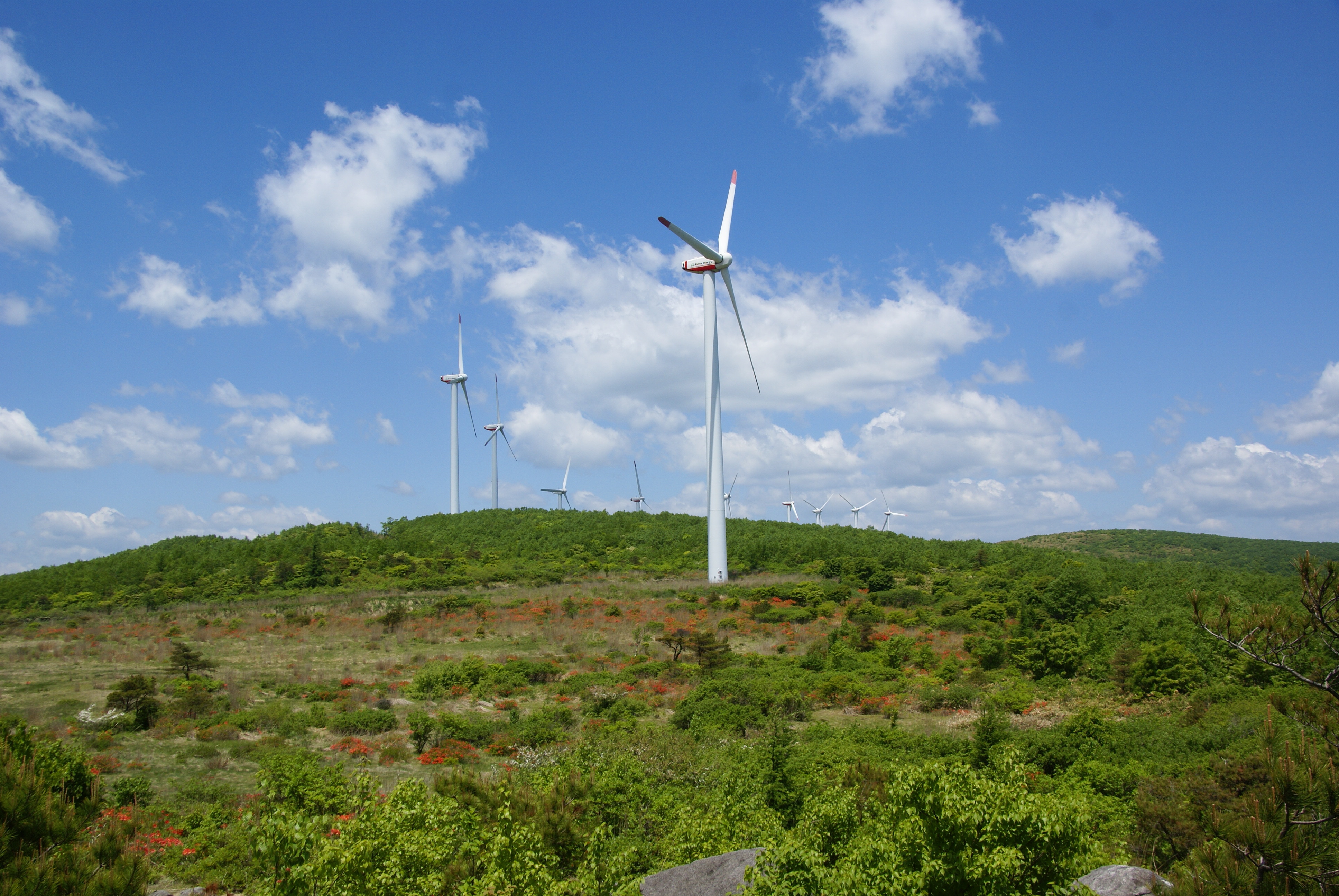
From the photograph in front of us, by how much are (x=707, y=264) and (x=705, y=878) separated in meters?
48.2

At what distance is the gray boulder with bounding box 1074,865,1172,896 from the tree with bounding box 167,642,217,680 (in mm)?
30461

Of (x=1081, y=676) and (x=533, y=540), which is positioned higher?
(x=533, y=540)

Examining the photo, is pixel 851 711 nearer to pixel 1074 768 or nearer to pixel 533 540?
pixel 1074 768

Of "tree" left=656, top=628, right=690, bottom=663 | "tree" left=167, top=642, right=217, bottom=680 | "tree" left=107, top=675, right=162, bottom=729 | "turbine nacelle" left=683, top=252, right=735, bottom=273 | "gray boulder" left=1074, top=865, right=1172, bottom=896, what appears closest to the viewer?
"gray boulder" left=1074, top=865, right=1172, bottom=896

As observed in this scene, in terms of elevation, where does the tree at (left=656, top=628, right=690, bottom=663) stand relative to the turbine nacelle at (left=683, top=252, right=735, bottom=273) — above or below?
below

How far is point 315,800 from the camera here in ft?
49.4

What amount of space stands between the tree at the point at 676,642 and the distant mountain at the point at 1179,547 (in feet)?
268

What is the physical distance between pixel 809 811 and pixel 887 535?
81.1 metres

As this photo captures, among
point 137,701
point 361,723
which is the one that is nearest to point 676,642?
point 361,723

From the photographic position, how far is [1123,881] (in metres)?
10.2

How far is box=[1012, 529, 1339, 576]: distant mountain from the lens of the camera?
11044 centimetres

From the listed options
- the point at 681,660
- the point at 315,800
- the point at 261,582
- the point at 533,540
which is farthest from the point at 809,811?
the point at 533,540

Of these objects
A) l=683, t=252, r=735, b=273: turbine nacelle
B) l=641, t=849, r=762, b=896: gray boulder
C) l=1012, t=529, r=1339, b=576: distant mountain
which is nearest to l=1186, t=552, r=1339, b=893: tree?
l=641, t=849, r=762, b=896: gray boulder

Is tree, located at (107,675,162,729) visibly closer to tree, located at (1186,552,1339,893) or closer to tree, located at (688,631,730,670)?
tree, located at (688,631,730,670)
